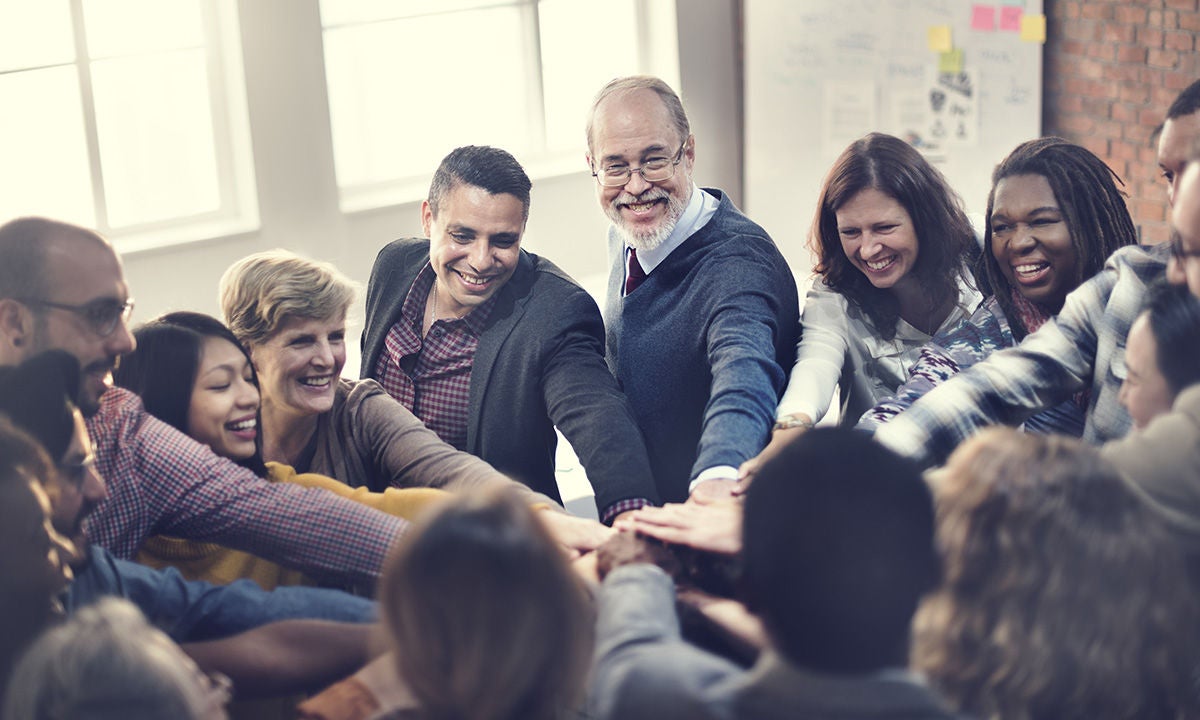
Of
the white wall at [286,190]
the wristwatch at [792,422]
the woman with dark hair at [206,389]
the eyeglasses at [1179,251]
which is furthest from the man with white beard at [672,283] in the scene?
the white wall at [286,190]

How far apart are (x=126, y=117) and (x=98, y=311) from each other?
129 inches

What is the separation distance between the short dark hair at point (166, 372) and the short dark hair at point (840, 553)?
120cm

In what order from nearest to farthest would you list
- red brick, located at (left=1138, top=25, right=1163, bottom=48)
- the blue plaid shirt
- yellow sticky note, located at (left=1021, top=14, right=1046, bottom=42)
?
the blue plaid shirt
red brick, located at (left=1138, top=25, right=1163, bottom=48)
yellow sticky note, located at (left=1021, top=14, right=1046, bottom=42)

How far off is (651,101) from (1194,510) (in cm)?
159

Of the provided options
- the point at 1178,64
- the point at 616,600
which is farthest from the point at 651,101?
the point at 1178,64

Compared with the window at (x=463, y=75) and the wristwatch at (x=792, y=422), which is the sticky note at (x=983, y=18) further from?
the wristwatch at (x=792, y=422)

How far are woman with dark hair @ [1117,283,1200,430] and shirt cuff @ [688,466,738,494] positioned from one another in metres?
0.69

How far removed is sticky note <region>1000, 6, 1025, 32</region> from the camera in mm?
5168

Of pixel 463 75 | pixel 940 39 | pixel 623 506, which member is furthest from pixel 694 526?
pixel 463 75

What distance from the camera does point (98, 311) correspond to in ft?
6.81

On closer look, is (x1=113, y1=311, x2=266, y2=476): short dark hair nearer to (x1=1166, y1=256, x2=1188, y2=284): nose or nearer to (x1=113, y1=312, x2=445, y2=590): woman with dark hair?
(x1=113, y1=312, x2=445, y2=590): woman with dark hair

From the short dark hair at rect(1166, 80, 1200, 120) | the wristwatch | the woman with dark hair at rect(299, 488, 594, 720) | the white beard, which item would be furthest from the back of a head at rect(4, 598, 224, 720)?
the short dark hair at rect(1166, 80, 1200, 120)

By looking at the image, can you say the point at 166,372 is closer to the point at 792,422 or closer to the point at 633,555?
the point at 633,555

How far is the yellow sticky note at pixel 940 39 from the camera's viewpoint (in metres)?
5.32
